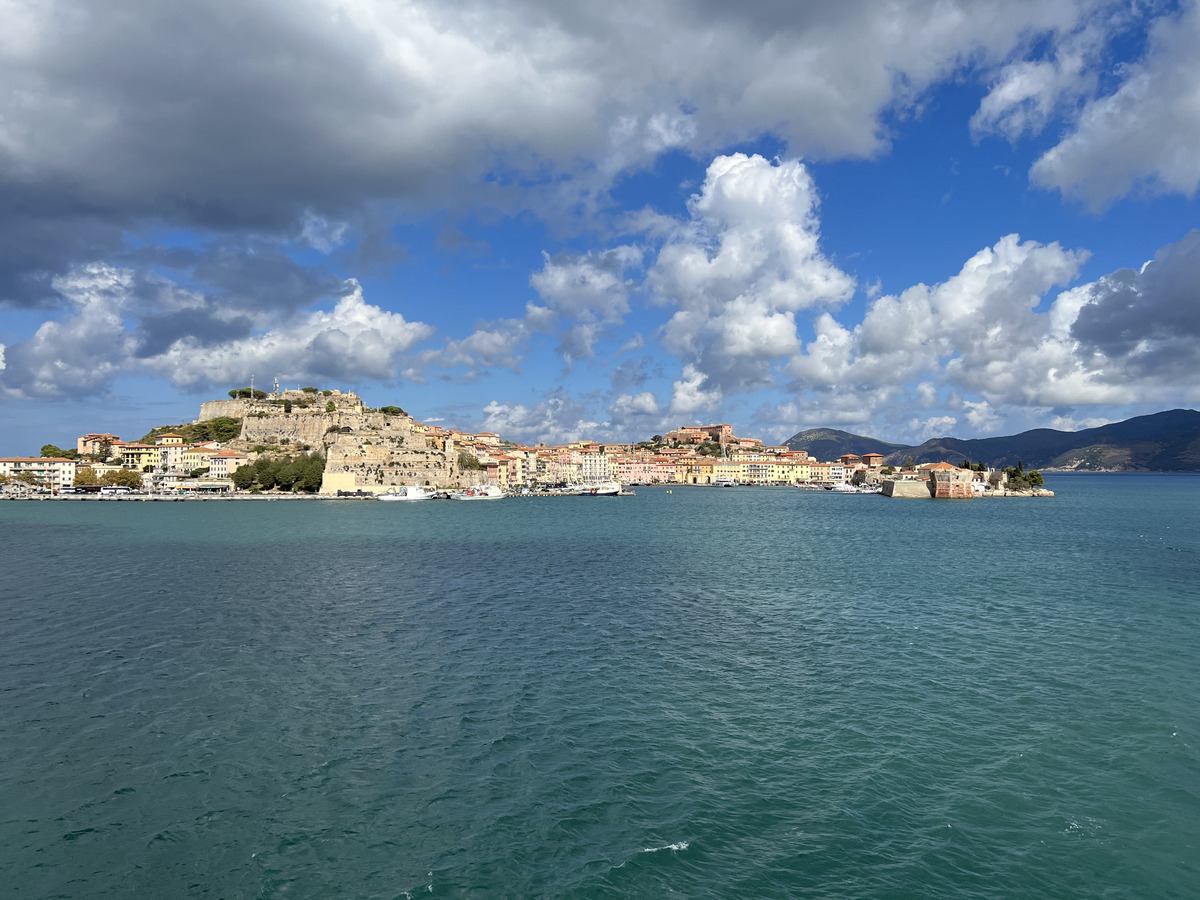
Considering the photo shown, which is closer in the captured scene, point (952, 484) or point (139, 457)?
point (952, 484)

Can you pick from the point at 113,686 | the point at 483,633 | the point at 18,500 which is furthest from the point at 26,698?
the point at 18,500

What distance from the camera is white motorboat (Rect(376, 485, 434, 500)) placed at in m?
81.7

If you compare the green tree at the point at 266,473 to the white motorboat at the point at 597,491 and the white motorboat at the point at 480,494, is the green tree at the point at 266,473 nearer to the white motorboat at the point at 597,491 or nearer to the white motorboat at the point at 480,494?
the white motorboat at the point at 480,494

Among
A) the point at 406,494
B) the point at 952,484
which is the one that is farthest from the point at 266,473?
the point at 952,484

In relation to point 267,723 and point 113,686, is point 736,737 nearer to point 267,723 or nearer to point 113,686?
point 267,723

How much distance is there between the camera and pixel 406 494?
8325 cm

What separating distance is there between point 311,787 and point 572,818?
291 cm

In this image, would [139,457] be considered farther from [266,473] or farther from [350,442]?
[350,442]

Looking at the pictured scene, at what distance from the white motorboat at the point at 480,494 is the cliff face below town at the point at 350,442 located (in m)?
5.77

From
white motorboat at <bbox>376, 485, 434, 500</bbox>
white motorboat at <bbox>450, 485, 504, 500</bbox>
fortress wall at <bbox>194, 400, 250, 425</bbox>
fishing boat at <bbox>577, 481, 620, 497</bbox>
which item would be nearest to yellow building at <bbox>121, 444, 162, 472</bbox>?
fortress wall at <bbox>194, 400, 250, 425</bbox>

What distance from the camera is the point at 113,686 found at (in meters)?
11.1

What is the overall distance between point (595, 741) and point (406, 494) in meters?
77.3

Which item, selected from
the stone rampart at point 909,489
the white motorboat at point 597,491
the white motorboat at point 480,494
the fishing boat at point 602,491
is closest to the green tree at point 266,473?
the white motorboat at point 480,494

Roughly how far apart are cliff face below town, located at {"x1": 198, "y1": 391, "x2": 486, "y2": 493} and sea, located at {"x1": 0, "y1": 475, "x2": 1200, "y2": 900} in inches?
2533
